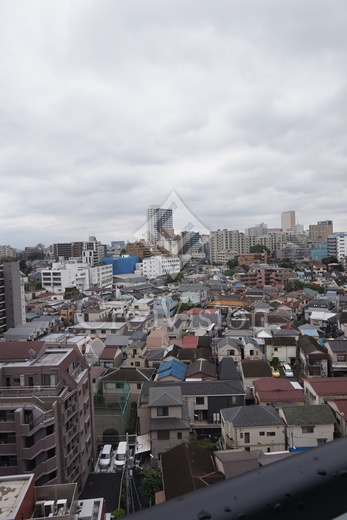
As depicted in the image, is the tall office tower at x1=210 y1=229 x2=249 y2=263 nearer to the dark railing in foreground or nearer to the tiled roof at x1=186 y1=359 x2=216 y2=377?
the tiled roof at x1=186 y1=359 x2=216 y2=377

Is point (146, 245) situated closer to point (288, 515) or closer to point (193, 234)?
point (193, 234)

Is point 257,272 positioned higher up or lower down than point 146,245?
lower down

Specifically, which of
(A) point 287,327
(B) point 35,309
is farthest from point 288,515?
(B) point 35,309

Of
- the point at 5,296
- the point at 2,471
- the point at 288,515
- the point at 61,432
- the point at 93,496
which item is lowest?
the point at 93,496

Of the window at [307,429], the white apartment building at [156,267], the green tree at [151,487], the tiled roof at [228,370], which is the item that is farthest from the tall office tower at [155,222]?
the green tree at [151,487]

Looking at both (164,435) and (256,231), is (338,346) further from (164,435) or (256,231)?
(256,231)

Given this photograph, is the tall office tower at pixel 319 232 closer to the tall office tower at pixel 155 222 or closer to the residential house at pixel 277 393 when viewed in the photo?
the tall office tower at pixel 155 222
